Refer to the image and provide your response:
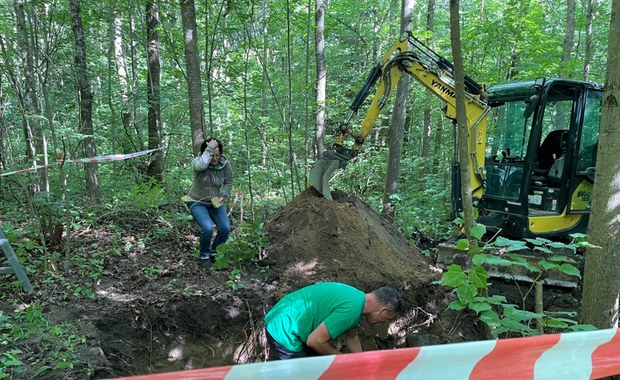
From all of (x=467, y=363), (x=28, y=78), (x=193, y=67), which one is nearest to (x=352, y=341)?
(x=467, y=363)

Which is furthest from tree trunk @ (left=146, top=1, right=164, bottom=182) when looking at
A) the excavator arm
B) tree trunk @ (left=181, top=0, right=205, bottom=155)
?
the excavator arm

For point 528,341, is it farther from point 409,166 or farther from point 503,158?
point 409,166

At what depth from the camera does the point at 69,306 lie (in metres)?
4.30

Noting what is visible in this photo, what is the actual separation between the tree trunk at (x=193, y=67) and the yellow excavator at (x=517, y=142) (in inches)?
74.4

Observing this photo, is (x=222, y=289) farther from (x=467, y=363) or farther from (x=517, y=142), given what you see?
(x=517, y=142)

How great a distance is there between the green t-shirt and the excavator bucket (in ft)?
11.1

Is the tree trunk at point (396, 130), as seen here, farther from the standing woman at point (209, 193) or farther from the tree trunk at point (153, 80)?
the tree trunk at point (153, 80)

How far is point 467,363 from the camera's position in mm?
2105

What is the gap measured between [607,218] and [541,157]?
13.5 feet

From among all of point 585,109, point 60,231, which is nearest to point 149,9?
point 60,231

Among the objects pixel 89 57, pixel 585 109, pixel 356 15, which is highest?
pixel 356 15

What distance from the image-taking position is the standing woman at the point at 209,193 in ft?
17.5

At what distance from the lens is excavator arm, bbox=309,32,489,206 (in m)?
6.18

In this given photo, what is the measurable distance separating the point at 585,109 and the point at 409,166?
7.22m
